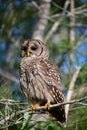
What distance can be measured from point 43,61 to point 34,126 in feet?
4.48

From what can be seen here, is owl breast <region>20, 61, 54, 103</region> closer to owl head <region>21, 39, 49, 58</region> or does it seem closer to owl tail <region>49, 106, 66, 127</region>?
owl tail <region>49, 106, 66, 127</region>

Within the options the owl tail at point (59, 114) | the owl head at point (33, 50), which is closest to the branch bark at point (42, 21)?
the owl head at point (33, 50)

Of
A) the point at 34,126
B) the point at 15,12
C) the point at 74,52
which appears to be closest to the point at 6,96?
the point at 34,126

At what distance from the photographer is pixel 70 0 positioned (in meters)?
8.68

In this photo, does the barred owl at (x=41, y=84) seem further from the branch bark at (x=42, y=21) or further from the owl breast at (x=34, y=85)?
the branch bark at (x=42, y=21)

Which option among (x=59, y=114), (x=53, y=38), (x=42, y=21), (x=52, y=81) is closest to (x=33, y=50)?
(x=52, y=81)

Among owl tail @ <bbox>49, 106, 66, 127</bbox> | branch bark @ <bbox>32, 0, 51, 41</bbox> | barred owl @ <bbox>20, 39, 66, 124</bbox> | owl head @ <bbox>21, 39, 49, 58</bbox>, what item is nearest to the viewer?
owl tail @ <bbox>49, 106, 66, 127</bbox>

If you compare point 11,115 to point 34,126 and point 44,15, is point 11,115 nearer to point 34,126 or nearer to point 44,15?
point 34,126

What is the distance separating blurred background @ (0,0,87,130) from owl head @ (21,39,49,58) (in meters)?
0.28

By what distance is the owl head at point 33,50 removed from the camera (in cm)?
615

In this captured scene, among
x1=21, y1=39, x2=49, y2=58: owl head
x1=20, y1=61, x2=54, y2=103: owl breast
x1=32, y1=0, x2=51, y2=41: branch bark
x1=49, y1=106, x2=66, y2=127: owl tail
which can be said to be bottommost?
x1=49, y1=106, x2=66, y2=127: owl tail

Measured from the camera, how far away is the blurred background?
18.0 ft

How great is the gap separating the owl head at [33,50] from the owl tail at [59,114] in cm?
66

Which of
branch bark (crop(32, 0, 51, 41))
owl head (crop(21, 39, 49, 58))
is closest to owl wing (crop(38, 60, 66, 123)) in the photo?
owl head (crop(21, 39, 49, 58))
